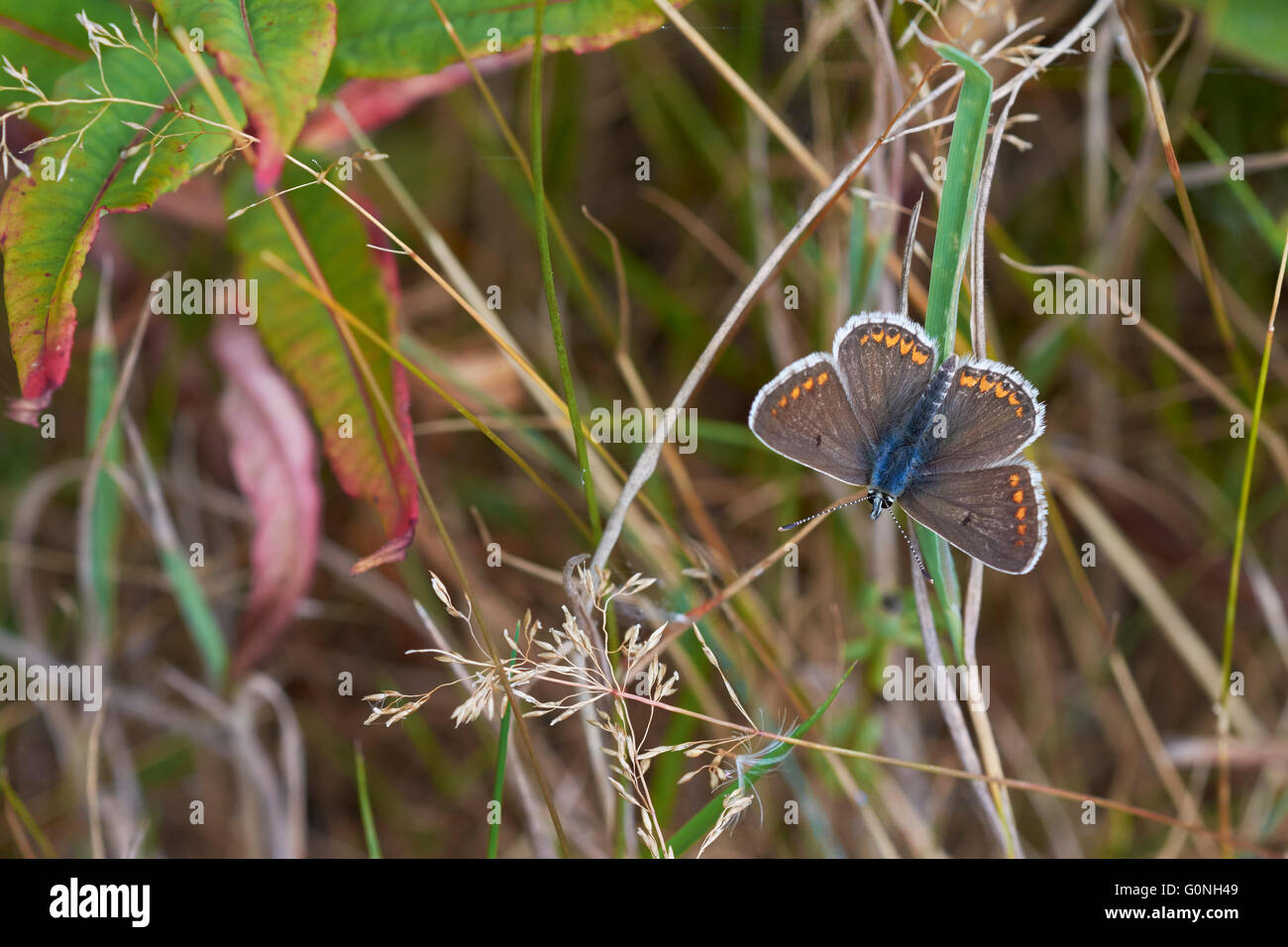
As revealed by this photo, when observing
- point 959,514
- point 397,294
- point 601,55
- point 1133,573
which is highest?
point 601,55

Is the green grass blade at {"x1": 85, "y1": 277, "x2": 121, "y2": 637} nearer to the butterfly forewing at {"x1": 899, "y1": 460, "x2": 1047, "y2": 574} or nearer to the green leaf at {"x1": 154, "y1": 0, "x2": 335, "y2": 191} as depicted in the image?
the green leaf at {"x1": 154, "y1": 0, "x2": 335, "y2": 191}

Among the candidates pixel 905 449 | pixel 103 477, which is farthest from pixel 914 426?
pixel 103 477

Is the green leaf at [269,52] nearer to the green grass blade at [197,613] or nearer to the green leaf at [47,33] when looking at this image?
the green leaf at [47,33]

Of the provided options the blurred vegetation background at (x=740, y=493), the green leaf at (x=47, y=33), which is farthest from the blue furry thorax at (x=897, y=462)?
the green leaf at (x=47, y=33)

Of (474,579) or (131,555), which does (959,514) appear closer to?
(474,579)

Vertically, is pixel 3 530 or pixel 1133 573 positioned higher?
pixel 3 530

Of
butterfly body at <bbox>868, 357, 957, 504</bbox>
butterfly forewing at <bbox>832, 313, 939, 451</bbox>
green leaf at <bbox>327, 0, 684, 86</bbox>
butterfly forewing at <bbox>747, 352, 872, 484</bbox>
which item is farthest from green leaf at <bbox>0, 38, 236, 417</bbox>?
butterfly body at <bbox>868, 357, 957, 504</bbox>
